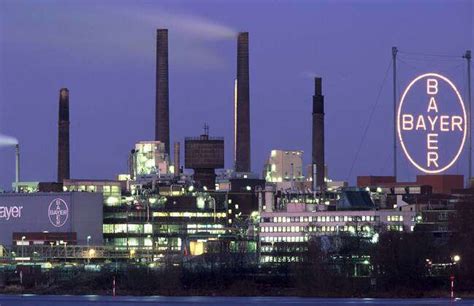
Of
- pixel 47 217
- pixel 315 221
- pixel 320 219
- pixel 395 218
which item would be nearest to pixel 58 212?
pixel 47 217

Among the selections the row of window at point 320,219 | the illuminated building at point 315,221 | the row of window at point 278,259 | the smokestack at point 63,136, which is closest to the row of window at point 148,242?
the smokestack at point 63,136

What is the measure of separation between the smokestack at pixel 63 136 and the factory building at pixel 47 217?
410 inches

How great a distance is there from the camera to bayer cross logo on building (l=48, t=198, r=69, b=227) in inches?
6718

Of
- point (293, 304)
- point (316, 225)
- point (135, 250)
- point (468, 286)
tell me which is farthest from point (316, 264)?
point (135, 250)

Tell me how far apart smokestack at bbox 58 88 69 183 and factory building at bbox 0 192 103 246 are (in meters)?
10.4

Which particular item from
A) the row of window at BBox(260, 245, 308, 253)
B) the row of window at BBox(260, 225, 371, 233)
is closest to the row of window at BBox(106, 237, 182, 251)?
the row of window at BBox(260, 225, 371, 233)

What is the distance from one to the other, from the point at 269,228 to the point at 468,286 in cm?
7141

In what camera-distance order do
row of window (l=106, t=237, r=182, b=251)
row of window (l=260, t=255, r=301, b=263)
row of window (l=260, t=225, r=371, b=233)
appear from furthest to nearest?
row of window (l=106, t=237, r=182, b=251), row of window (l=260, t=225, r=371, b=233), row of window (l=260, t=255, r=301, b=263)

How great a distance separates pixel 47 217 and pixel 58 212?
4.93ft

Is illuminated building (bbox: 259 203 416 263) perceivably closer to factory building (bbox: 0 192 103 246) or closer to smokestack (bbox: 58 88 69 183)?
factory building (bbox: 0 192 103 246)

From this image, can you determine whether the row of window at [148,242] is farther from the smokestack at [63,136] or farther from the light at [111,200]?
the smokestack at [63,136]

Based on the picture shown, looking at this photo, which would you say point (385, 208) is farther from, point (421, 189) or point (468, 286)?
point (468, 286)

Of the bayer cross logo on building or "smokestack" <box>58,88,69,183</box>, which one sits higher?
"smokestack" <box>58,88,69,183</box>

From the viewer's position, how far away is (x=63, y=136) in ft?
595
